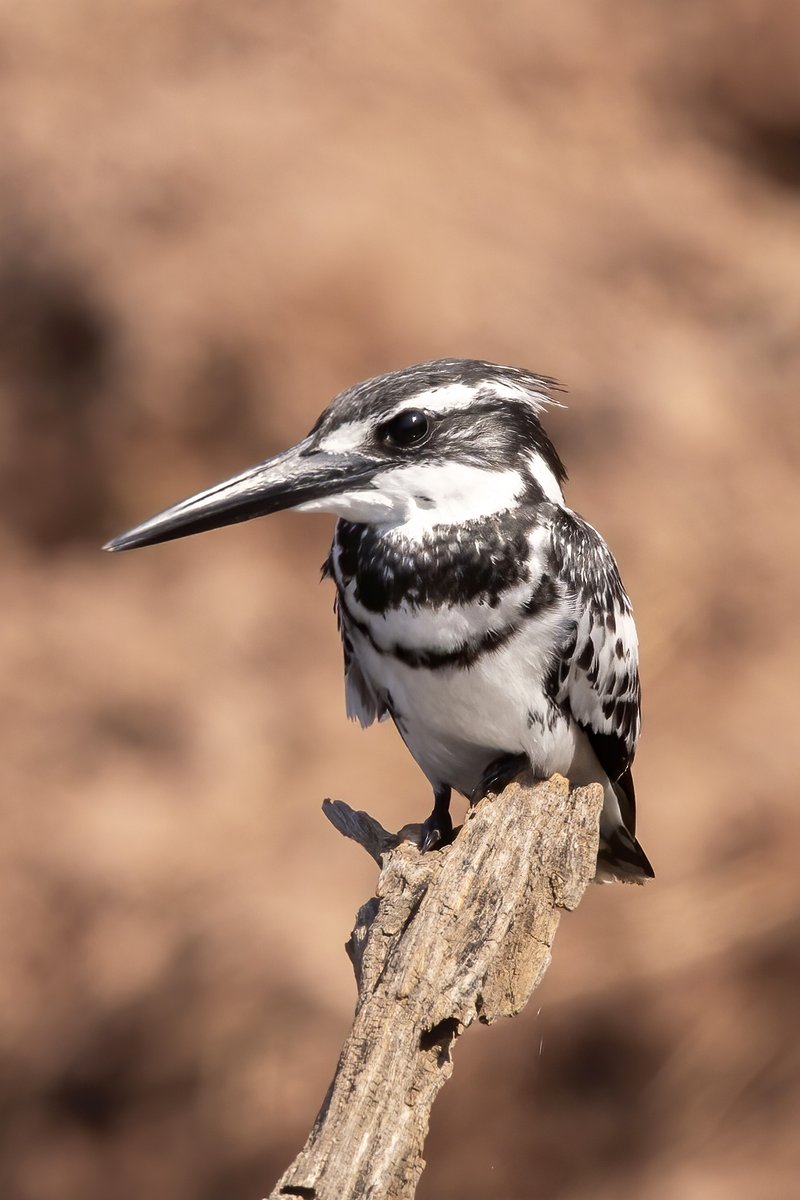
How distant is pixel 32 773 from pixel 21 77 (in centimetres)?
270

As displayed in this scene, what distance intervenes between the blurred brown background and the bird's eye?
110 inches

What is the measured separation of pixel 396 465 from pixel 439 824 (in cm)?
78

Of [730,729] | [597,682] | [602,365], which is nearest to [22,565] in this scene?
[602,365]

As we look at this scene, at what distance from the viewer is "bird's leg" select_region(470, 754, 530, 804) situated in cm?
235

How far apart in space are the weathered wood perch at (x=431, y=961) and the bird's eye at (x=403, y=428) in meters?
0.61

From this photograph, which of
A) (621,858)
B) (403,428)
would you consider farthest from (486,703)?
(621,858)

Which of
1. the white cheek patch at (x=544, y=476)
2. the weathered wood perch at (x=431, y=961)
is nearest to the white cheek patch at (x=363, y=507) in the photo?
the white cheek patch at (x=544, y=476)

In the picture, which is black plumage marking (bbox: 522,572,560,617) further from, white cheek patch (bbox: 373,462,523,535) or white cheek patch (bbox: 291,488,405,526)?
white cheek patch (bbox: 291,488,405,526)

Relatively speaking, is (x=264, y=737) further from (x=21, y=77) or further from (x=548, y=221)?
(x=21, y=77)

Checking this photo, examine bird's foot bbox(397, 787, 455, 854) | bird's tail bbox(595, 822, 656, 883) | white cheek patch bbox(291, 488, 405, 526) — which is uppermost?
white cheek patch bbox(291, 488, 405, 526)

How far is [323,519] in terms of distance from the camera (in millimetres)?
5000

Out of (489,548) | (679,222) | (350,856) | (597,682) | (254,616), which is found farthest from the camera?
(679,222)

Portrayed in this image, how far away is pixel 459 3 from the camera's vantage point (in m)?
5.24

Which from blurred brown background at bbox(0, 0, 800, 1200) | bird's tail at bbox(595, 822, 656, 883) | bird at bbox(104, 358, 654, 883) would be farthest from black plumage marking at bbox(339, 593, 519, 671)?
blurred brown background at bbox(0, 0, 800, 1200)
